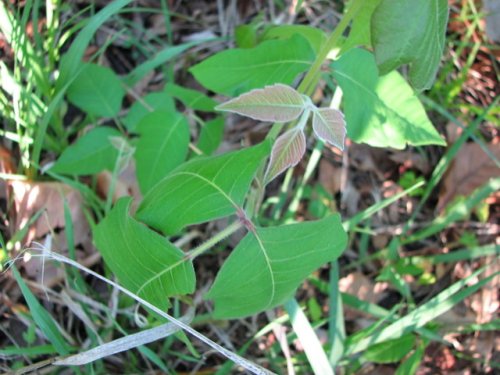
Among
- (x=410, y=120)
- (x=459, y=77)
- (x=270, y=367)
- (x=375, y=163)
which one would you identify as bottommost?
(x=270, y=367)

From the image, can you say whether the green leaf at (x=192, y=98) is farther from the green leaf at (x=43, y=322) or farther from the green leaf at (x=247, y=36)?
the green leaf at (x=43, y=322)

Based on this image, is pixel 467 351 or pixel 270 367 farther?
pixel 467 351

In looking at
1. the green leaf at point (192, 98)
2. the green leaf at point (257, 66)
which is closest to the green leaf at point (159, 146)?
the green leaf at point (192, 98)

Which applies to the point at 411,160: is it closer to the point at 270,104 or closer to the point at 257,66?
the point at 257,66

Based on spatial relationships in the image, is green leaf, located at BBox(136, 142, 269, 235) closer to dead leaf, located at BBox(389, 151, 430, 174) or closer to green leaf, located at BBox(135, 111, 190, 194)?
green leaf, located at BBox(135, 111, 190, 194)

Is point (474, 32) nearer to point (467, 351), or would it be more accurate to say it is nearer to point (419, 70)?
point (467, 351)

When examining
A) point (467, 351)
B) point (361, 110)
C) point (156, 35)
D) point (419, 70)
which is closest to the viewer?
point (419, 70)

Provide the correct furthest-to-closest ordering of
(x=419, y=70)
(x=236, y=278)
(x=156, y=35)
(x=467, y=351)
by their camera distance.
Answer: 1. (x=156, y=35)
2. (x=467, y=351)
3. (x=236, y=278)
4. (x=419, y=70)

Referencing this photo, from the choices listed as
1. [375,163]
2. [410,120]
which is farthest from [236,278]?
[375,163]
